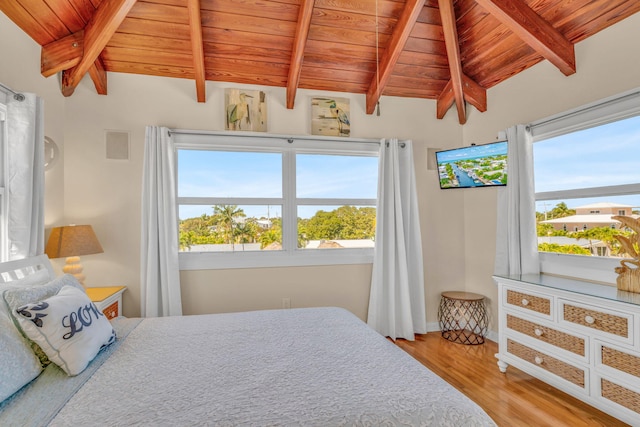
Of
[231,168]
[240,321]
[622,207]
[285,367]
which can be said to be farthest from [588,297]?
[231,168]

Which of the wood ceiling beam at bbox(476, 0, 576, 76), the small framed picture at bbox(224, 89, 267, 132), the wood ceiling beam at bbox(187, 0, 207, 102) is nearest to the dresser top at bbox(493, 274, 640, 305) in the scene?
the wood ceiling beam at bbox(476, 0, 576, 76)

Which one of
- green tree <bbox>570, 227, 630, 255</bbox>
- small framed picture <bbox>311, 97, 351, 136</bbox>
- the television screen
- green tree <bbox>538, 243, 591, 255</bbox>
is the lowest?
green tree <bbox>538, 243, 591, 255</bbox>

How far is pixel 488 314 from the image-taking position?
11.5 ft

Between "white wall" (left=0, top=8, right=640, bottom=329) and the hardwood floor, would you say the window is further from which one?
the hardwood floor

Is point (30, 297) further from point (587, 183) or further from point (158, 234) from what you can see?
point (587, 183)

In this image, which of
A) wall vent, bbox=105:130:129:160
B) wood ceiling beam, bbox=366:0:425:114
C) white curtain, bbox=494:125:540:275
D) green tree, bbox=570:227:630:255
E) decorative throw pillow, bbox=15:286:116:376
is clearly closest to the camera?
decorative throw pillow, bbox=15:286:116:376

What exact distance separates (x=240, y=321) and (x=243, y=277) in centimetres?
130

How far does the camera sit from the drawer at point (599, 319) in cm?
192

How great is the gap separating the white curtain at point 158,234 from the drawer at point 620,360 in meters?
3.19

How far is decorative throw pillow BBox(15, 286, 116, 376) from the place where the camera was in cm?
134

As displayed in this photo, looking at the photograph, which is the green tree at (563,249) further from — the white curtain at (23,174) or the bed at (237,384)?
the white curtain at (23,174)

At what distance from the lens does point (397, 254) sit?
11.6ft

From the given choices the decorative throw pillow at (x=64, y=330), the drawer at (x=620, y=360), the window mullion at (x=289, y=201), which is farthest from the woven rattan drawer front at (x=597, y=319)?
the decorative throw pillow at (x=64, y=330)

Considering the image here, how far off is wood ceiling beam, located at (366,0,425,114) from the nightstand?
2954 mm
